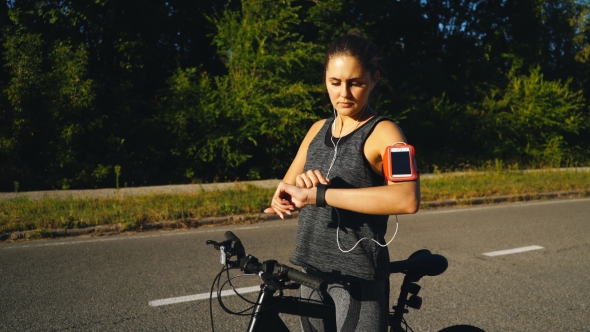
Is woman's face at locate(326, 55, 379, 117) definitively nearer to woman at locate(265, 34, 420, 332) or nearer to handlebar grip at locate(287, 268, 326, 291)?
woman at locate(265, 34, 420, 332)

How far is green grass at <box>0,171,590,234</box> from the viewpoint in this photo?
7.88 meters

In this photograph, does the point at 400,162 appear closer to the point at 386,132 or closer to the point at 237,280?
the point at 386,132

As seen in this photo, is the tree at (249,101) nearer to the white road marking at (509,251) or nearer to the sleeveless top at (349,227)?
the white road marking at (509,251)

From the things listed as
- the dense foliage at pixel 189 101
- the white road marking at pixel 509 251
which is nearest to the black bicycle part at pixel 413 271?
the white road marking at pixel 509 251

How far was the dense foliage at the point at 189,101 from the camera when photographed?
13.1m

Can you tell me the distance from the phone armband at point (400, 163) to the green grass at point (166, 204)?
684cm

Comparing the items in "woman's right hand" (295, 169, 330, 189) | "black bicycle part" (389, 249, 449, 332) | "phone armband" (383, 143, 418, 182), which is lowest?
"black bicycle part" (389, 249, 449, 332)

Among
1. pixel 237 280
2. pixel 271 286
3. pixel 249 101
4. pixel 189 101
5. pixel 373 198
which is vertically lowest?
pixel 237 280

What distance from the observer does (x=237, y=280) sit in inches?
206

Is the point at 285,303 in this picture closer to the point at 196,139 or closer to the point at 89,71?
the point at 196,139

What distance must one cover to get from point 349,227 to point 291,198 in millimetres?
237

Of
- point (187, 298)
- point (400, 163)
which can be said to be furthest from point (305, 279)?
point (187, 298)

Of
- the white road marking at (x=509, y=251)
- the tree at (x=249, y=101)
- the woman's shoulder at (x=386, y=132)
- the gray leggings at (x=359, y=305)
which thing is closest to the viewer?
the woman's shoulder at (x=386, y=132)

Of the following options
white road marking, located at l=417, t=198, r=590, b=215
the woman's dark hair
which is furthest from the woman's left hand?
white road marking, located at l=417, t=198, r=590, b=215
